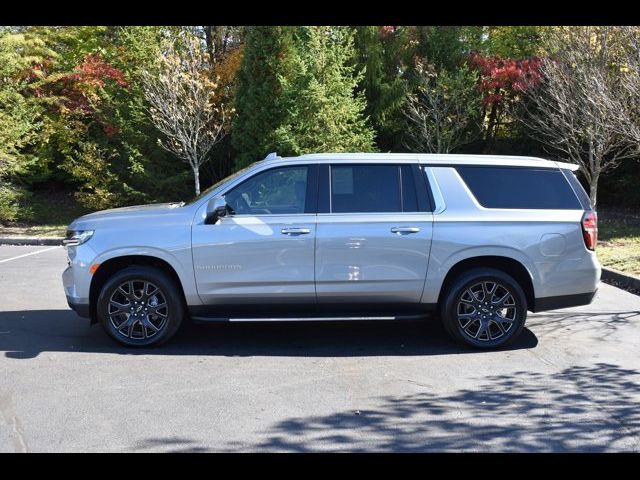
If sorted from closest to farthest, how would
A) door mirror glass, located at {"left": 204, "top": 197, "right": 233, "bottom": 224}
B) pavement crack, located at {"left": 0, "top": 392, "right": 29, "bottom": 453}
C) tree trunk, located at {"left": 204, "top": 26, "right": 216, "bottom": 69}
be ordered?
1. pavement crack, located at {"left": 0, "top": 392, "right": 29, "bottom": 453}
2. door mirror glass, located at {"left": 204, "top": 197, "right": 233, "bottom": 224}
3. tree trunk, located at {"left": 204, "top": 26, "right": 216, "bottom": 69}

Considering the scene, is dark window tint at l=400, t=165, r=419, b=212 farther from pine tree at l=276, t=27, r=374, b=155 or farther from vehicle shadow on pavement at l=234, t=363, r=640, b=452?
pine tree at l=276, t=27, r=374, b=155

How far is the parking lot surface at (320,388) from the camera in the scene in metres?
4.59

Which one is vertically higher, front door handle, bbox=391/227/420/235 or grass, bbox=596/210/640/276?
front door handle, bbox=391/227/420/235

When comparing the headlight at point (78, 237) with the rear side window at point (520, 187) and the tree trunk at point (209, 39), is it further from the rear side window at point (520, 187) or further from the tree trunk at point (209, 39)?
the tree trunk at point (209, 39)

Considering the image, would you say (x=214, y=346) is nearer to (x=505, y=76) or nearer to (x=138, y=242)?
(x=138, y=242)

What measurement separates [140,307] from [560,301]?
415 cm

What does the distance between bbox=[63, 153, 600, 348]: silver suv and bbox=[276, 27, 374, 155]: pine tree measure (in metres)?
10.4

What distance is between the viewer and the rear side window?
22.4 feet

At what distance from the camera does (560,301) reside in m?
6.82

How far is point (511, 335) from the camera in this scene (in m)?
6.74

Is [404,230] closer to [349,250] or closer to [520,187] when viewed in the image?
[349,250]

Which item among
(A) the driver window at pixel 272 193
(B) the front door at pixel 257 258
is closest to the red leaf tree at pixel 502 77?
(A) the driver window at pixel 272 193

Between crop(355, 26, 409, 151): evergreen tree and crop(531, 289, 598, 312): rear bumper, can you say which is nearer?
crop(531, 289, 598, 312): rear bumper

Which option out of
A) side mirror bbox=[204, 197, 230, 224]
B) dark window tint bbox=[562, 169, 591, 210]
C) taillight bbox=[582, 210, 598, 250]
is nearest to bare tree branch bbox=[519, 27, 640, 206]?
dark window tint bbox=[562, 169, 591, 210]
